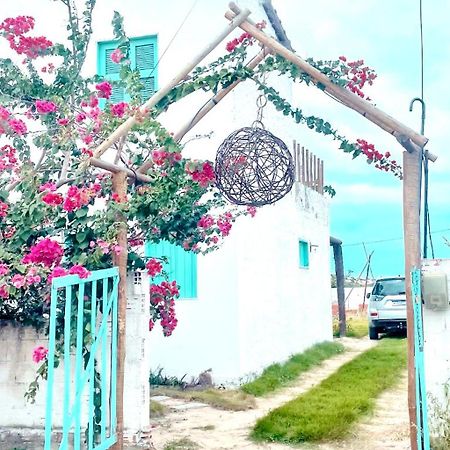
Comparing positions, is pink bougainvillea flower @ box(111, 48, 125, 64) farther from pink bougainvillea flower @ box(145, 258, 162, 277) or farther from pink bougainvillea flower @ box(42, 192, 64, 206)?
pink bougainvillea flower @ box(145, 258, 162, 277)

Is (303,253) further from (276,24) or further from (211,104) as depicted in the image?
(276,24)

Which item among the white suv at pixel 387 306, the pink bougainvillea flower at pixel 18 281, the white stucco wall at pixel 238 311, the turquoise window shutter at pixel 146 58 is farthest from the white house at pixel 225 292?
the white suv at pixel 387 306

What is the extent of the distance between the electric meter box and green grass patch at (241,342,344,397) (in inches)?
150

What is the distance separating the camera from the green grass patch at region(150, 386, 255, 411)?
7195 mm

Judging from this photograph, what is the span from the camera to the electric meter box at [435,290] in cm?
467

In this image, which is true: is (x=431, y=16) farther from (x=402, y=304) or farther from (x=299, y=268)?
(x=402, y=304)

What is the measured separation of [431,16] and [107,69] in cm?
483

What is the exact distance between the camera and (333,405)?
22.4ft

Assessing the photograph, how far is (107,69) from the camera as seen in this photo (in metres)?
8.82

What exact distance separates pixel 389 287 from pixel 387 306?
60 centimetres

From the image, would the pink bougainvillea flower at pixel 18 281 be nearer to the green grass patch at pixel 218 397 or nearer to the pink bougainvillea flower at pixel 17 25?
the pink bougainvillea flower at pixel 17 25

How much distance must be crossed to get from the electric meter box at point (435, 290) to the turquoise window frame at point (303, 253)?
688 centimetres

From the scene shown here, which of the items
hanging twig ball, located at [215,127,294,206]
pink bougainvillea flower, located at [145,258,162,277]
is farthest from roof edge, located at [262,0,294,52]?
pink bougainvillea flower, located at [145,258,162,277]

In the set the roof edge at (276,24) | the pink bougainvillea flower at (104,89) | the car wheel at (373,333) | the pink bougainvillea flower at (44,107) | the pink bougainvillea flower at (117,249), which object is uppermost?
the roof edge at (276,24)
